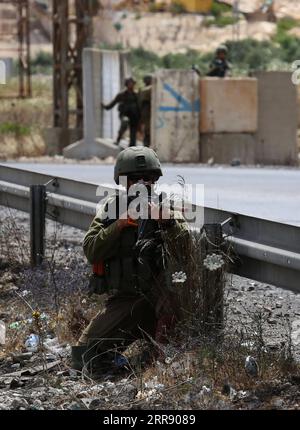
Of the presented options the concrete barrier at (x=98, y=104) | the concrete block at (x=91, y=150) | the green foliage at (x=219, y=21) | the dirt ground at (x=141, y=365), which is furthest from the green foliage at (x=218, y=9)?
the dirt ground at (x=141, y=365)

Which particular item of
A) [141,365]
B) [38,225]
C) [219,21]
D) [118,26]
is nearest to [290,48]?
[118,26]

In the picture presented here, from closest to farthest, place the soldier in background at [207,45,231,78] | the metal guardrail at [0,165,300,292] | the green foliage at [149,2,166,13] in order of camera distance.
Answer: the metal guardrail at [0,165,300,292] → the soldier in background at [207,45,231,78] → the green foliage at [149,2,166,13]

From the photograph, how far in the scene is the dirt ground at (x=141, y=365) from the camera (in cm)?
572

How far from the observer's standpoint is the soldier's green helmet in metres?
6.43

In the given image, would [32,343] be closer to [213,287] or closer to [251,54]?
[213,287]

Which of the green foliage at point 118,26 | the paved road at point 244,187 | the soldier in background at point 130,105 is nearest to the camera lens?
the paved road at point 244,187

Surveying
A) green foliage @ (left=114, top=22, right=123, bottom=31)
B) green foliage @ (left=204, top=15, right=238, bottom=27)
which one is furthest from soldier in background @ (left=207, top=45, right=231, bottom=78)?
green foliage @ (left=204, top=15, right=238, bottom=27)

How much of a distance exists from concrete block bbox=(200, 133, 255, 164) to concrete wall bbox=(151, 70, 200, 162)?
22 cm

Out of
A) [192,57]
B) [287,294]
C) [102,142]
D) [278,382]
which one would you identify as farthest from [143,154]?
[192,57]

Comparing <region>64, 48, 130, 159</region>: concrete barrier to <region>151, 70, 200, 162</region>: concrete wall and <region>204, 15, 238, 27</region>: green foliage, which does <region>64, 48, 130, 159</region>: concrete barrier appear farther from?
<region>204, 15, 238, 27</region>: green foliage

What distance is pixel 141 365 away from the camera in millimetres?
6504

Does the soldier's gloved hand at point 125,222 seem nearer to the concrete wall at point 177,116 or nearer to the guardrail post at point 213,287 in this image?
the guardrail post at point 213,287

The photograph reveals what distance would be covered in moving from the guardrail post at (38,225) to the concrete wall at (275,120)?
1259 centimetres

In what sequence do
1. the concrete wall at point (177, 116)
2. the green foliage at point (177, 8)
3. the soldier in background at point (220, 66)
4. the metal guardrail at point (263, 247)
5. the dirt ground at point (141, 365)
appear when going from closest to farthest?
the dirt ground at point (141, 365) → the metal guardrail at point (263, 247) → the concrete wall at point (177, 116) → the soldier in background at point (220, 66) → the green foliage at point (177, 8)
